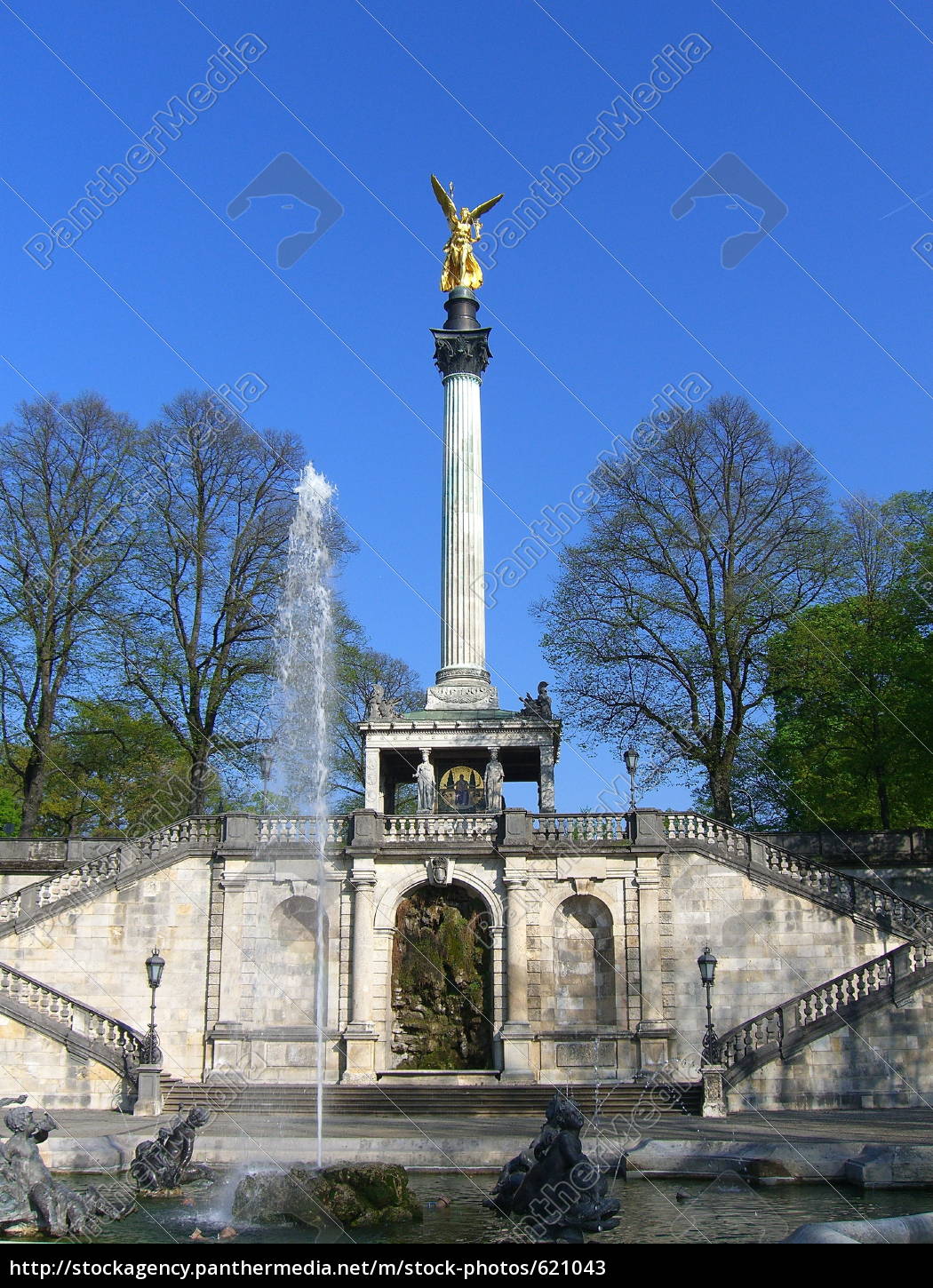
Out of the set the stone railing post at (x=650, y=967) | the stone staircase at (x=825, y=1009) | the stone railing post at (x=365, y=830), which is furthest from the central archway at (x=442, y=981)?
the stone staircase at (x=825, y=1009)

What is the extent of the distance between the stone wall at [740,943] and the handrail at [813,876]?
1.11ft

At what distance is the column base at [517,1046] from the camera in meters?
27.5

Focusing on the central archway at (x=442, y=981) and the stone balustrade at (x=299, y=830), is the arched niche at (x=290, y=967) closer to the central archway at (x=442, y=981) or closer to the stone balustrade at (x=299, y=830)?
the stone balustrade at (x=299, y=830)

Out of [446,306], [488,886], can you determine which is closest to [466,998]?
[488,886]

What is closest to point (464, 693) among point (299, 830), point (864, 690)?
point (299, 830)

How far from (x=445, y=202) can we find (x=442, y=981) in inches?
960

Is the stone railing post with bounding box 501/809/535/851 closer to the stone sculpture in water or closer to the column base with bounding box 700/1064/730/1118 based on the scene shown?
the column base with bounding box 700/1064/730/1118

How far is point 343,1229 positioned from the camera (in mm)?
12422

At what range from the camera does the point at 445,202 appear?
40.4m

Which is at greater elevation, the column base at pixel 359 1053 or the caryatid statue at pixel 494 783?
Answer: the caryatid statue at pixel 494 783

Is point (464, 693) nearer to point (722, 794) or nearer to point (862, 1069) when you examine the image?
point (722, 794)

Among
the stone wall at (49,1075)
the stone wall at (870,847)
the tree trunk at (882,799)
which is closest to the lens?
the stone wall at (49,1075)

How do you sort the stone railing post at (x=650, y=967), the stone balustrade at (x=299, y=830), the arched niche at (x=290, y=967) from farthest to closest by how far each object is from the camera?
the stone balustrade at (x=299, y=830)
the arched niche at (x=290, y=967)
the stone railing post at (x=650, y=967)

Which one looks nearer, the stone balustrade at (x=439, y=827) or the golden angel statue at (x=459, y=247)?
the stone balustrade at (x=439, y=827)
